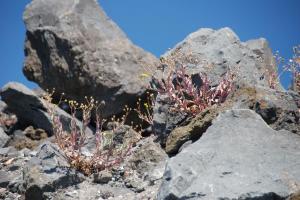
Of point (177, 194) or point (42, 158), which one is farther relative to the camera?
point (42, 158)

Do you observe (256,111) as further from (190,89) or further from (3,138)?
(3,138)

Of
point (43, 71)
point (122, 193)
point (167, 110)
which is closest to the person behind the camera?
point (122, 193)

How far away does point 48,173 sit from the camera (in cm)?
631

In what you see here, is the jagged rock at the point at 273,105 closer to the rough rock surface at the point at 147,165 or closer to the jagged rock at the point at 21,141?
the rough rock surface at the point at 147,165

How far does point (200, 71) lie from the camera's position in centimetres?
824

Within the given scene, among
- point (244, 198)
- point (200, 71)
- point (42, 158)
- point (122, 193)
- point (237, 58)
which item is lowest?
point (244, 198)

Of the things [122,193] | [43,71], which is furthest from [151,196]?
[43,71]

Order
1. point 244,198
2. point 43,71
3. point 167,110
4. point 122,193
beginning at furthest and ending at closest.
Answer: point 43,71 → point 167,110 → point 122,193 → point 244,198

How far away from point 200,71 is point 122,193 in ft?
10.0

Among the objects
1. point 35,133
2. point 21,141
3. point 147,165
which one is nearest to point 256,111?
point 147,165

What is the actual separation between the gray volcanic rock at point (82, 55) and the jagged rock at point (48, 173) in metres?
4.19

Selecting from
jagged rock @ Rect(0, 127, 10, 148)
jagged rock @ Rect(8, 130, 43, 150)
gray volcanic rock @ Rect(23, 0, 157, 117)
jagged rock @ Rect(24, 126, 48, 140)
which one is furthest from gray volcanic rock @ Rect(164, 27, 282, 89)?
jagged rock @ Rect(0, 127, 10, 148)

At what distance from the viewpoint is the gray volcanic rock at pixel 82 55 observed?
35.7 ft

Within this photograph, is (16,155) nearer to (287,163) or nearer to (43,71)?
(43,71)
